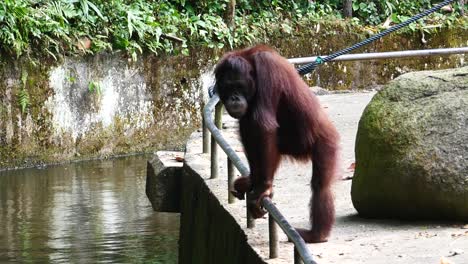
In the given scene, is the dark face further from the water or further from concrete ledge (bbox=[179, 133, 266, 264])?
the water

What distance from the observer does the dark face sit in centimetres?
521

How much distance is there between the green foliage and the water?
1982 millimetres

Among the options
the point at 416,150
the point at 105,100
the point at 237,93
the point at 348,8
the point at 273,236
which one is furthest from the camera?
the point at 348,8

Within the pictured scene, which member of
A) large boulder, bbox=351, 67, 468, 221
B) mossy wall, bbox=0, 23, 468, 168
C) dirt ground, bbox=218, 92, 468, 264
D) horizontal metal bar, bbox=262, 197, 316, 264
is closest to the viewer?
horizontal metal bar, bbox=262, 197, 316, 264

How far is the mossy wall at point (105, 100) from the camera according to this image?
14.1 meters

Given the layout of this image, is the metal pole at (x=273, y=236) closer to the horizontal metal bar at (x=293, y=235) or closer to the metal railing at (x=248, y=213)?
the metal railing at (x=248, y=213)

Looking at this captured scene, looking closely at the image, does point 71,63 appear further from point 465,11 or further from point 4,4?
point 465,11

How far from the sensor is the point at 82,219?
1095 cm

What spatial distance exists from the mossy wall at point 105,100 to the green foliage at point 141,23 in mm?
220

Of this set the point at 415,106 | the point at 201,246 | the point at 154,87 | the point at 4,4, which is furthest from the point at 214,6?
the point at 415,106

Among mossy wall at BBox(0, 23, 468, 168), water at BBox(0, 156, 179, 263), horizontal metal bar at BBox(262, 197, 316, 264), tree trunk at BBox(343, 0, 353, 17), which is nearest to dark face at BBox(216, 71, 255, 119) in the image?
horizontal metal bar at BBox(262, 197, 316, 264)

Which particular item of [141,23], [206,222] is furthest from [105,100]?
[206,222]

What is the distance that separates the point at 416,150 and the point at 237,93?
1.28 m

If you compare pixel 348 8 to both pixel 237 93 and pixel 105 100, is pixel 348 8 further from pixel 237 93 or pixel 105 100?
pixel 237 93
